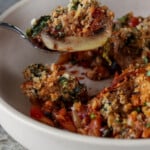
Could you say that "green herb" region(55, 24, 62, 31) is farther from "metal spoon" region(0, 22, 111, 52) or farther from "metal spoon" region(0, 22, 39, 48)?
"metal spoon" region(0, 22, 39, 48)

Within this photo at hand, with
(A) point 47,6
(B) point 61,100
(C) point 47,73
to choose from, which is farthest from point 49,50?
(A) point 47,6

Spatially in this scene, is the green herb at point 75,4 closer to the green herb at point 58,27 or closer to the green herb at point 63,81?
the green herb at point 58,27

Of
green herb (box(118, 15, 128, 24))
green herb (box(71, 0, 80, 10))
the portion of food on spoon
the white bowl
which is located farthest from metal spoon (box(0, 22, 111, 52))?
green herb (box(118, 15, 128, 24))

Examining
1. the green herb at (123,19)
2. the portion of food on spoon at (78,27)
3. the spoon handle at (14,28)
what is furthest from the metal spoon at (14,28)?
the green herb at (123,19)

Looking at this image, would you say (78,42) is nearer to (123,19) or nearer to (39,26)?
(39,26)

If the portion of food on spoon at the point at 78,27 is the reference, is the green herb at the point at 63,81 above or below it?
below
